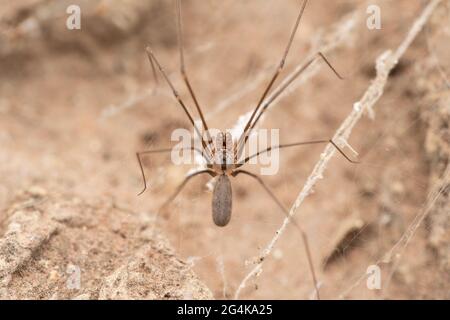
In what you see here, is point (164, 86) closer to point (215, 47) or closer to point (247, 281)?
point (215, 47)

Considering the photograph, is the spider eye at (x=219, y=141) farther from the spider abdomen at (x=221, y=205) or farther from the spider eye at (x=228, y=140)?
the spider abdomen at (x=221, y=205)

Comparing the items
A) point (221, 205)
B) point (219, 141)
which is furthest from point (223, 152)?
point (221, 205)

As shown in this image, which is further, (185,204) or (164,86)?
(164,86)

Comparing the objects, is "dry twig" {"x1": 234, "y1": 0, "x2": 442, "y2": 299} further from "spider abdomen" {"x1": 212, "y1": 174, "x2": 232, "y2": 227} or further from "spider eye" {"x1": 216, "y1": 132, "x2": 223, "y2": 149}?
"spider eye" {"x1": 216, "y1": 132, "x2": 223, "y2": 149}

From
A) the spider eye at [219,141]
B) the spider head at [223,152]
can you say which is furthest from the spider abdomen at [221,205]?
the spider eye at [219,141]

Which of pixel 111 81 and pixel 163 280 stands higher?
pixel 111 81

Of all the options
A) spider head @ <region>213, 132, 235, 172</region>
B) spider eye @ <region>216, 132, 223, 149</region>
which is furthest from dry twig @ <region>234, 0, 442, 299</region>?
spider eye @ <region>216, 132, 223, 149</region>
